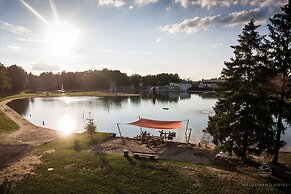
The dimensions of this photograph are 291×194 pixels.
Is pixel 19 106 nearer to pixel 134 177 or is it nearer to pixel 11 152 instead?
pixel 11 152

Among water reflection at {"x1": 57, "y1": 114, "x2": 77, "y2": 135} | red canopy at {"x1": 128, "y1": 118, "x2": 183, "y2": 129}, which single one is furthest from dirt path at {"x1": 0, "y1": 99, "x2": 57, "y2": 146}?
red canopy at {"x1": 128, "y1": 118, "x2": 183, "y2": 129}

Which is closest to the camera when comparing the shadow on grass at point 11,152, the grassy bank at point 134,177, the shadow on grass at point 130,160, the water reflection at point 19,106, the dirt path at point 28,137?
the grassy bank at point 134,177

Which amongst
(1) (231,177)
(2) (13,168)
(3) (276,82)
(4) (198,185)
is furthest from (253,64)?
(2) (13,168)

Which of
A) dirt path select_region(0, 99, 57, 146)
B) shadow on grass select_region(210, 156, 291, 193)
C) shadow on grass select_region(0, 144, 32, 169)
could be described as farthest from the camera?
dirt path select_region(0, 99, 57, 146)

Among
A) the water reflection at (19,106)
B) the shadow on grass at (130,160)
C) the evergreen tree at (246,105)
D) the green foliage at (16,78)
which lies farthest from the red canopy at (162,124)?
the green foliage at (16,78)

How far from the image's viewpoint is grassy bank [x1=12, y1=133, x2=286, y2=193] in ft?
41.9

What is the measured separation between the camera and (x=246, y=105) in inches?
695

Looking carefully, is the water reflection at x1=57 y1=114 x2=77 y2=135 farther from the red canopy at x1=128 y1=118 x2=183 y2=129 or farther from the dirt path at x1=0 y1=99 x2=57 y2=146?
the red canopy at x1=128 y1=118 x2=183 y2=129

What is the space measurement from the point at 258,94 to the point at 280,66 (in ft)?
7.78

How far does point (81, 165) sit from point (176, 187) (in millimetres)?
7005

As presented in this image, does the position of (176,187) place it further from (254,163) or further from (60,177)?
(254,163)

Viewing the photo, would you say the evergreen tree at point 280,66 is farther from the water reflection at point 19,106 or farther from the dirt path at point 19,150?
the water reflection at point 19,106

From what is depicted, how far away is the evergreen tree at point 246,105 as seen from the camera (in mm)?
16719

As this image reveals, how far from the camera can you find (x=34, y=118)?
46406mm
